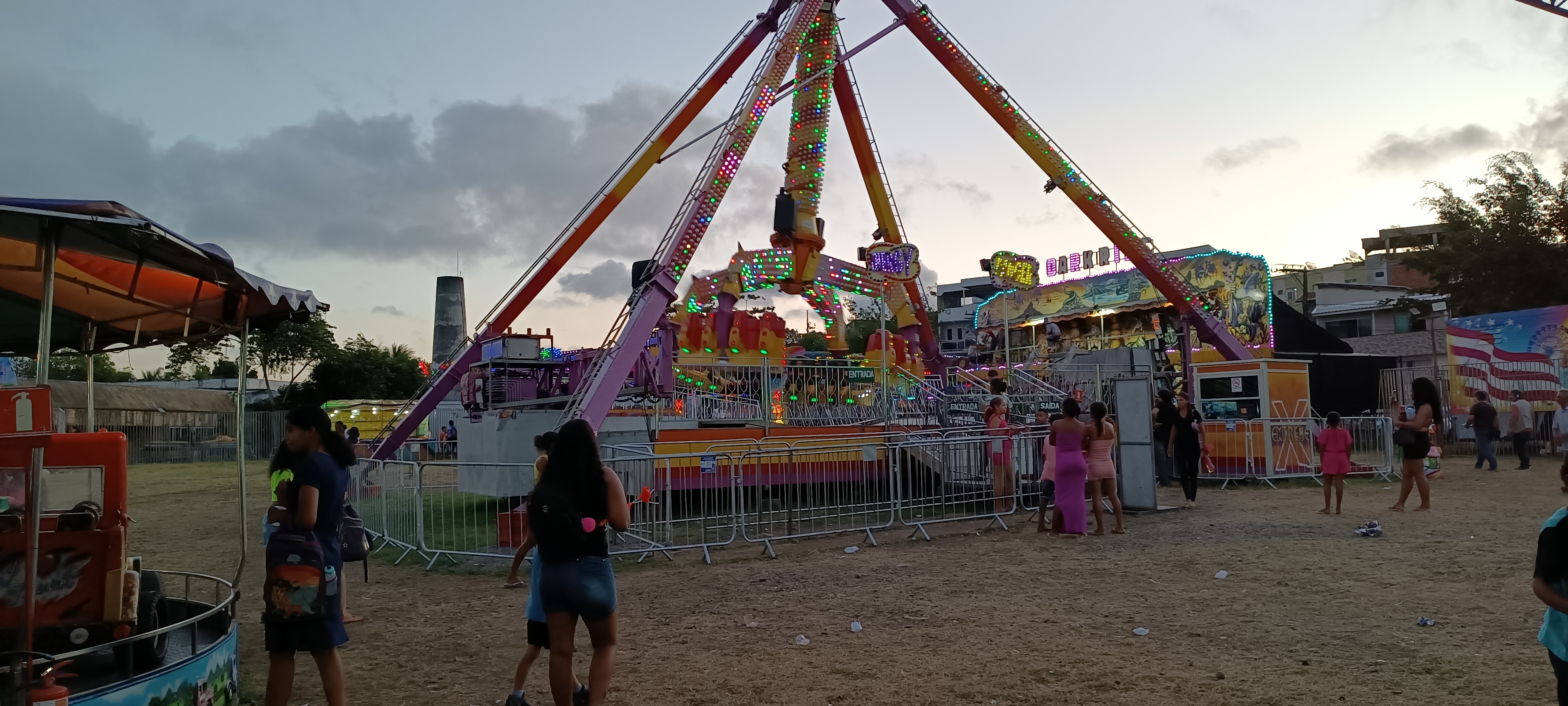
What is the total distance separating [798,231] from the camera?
1977 centimetres

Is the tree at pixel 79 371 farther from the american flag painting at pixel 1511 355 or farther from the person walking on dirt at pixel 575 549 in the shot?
the american flag painting at pixel 1511 355

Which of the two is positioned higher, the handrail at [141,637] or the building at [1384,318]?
the building at [1384,318]

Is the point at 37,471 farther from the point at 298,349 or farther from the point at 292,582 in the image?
the point at 298,349

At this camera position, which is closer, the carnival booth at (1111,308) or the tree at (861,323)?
the carnival booth at (1111,308)

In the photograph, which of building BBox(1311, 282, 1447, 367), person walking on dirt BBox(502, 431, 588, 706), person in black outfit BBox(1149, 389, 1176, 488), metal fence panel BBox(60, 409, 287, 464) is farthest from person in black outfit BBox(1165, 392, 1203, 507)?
metal fence panel BBox(60, 409, 287, 464)

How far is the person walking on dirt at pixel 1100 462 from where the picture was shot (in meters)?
11.2

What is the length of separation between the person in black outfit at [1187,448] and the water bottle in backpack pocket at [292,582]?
12.8 meters

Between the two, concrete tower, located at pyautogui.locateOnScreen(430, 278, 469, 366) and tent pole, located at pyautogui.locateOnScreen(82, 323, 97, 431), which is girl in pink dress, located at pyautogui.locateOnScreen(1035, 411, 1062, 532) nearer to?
tent pole, located at pyautogui.locateOnScreen(82, 323, 97, 431)

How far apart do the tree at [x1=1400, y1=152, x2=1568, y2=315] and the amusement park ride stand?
15869 millimetres

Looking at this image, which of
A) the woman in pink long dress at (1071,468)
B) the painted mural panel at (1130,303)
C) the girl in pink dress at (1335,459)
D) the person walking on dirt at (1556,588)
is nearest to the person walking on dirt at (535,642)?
the person walking on dirt at (1556,588)

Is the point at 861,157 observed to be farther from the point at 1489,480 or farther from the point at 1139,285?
the point at 1139,285

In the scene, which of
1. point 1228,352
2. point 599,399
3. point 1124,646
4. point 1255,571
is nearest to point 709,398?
point 599,399

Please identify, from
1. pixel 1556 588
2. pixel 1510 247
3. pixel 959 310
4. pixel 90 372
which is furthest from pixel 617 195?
pixel 959 310

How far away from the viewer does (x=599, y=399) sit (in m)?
13.4
